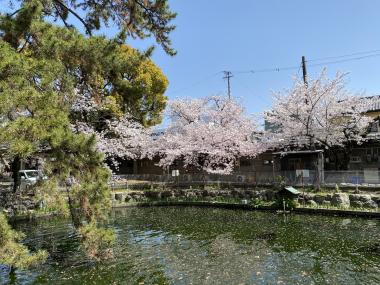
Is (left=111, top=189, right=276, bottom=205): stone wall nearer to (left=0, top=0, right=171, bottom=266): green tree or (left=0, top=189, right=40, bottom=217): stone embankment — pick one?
(left=0, top=189, right=40, bottom=217): stone embankment

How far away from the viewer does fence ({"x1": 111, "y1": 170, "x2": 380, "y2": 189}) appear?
834 inches

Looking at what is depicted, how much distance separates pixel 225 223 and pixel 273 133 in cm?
1310

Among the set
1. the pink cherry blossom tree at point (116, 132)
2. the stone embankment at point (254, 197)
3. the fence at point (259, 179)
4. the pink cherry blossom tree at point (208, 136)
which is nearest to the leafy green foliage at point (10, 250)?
the stone embankment at point (254, 197)

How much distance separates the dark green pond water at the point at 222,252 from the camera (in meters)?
9.55

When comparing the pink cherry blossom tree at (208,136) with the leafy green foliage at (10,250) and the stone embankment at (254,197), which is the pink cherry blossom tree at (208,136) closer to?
the stone embankment at (254,197)

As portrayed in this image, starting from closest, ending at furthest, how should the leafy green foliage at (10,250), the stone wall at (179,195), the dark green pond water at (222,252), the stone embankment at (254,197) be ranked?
the leafy green foliage at (10,250) < the dark green pond water at (222,252) < the stone embankment at (254,197) < the stone wall at (179,195)

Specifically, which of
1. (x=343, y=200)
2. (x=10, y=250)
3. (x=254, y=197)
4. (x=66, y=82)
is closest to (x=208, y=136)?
(x=254, y=197)

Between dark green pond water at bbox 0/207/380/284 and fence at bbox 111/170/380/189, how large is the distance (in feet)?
16.0

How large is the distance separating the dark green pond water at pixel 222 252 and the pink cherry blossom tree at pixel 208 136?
10275 mm

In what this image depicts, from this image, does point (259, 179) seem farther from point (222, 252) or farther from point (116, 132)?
point (222, 252)

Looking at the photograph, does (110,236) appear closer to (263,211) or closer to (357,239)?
(357,239)

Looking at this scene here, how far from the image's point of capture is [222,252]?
1210 cm

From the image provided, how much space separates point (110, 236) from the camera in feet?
29.8

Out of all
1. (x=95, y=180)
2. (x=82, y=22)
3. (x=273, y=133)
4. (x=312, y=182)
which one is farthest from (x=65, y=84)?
(x=273, y=133)
